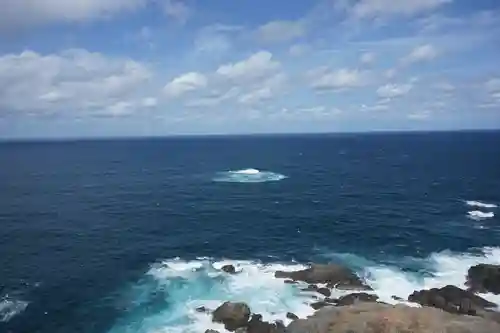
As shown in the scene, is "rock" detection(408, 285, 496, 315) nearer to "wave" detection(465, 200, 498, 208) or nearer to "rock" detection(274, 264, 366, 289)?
"rock" detection(274, 264, 366, 289)

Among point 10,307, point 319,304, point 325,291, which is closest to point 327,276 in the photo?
point 325,291

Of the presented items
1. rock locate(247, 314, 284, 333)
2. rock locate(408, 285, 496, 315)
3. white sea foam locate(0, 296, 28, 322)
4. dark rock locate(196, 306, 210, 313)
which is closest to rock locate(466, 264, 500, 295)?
rock locate(408, 285, 496, 315)

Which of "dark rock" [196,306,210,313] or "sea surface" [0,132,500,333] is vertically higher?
"sea surface" [0,132,500,333]

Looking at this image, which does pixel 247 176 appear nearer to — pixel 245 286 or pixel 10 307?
pixel 245 286

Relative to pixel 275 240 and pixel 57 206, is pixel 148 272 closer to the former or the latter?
pixel 275 240

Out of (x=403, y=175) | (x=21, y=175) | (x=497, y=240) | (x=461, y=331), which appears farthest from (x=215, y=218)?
(x=21, y=175)

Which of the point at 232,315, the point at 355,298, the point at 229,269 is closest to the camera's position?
the point at 232,315

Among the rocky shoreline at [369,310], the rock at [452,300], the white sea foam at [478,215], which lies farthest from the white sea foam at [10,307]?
the white sea foam at [478,215]
